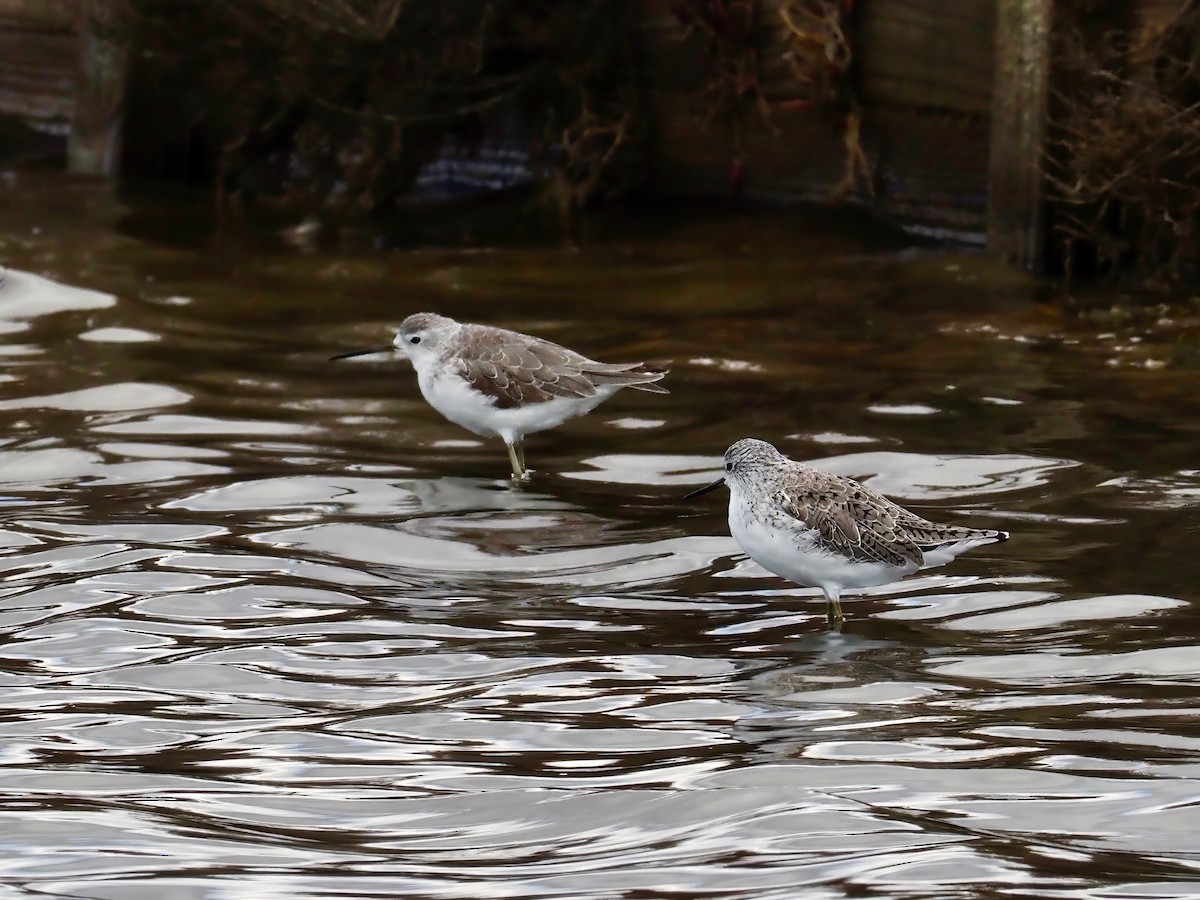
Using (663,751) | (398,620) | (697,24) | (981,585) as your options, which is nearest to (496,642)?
(398,620)

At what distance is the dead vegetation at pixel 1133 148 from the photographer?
32.8 feet

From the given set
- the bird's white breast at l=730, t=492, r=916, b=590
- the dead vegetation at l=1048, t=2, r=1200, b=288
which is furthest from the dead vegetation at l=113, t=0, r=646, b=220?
the bird's white breast at l=730, t=492, r=916, b=590

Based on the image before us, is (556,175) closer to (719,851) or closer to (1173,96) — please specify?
(1173,96)

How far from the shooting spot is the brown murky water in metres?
4.37

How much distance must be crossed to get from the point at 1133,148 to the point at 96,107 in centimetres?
719

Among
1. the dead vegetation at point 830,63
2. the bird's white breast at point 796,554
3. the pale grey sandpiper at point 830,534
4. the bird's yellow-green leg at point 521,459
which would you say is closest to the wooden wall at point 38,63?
the dead vegetation at point 830,63

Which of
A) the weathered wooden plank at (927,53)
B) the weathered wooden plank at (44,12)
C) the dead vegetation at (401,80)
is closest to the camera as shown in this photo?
the weathered wooden plank at (927,53)

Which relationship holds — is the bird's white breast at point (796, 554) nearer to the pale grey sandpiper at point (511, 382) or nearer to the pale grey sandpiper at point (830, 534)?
the pale grey sandpiper at point (830, 534)

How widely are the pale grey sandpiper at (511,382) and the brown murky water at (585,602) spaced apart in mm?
249

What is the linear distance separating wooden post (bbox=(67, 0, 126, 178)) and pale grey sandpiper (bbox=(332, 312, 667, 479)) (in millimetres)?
5888

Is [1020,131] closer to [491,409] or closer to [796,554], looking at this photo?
[491,409]

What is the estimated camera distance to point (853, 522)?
20.3 ft

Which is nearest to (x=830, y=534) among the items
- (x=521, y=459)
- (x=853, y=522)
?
(x=853, y=522)

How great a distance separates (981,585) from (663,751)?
1.94 meters
